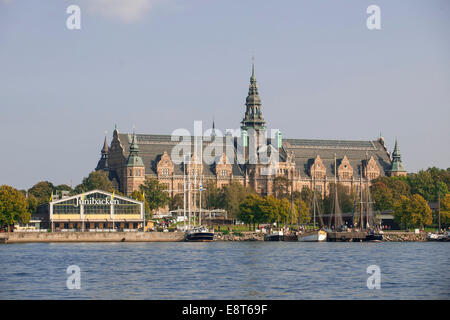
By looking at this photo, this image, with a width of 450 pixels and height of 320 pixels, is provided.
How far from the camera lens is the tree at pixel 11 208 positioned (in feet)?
448

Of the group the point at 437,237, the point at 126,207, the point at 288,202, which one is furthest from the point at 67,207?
the point at 437,237

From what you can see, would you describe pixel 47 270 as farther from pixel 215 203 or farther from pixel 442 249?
pixel 215 203

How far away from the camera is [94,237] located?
13388 cm

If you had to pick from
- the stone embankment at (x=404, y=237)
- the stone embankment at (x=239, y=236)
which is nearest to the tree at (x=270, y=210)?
the stone embankment at (x=239, y=236)

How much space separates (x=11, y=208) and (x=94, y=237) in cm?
1325

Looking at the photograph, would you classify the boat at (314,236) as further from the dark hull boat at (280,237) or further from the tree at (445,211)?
the tree at (445,211)

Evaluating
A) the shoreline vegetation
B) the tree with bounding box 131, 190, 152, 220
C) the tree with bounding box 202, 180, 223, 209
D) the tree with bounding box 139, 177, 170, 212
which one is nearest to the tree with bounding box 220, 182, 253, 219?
the shoreline vegetation

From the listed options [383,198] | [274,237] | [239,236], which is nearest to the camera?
[274,237]

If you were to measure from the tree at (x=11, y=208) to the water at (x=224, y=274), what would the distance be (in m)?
32.1

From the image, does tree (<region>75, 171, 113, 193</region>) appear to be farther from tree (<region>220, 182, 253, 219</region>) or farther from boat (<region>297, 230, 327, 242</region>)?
boat (<region>297, 230, 327, 242</region>)

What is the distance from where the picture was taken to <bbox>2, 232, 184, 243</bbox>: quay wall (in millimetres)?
131250

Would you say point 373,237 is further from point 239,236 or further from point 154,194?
point 154,194

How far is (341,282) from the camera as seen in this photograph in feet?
218
